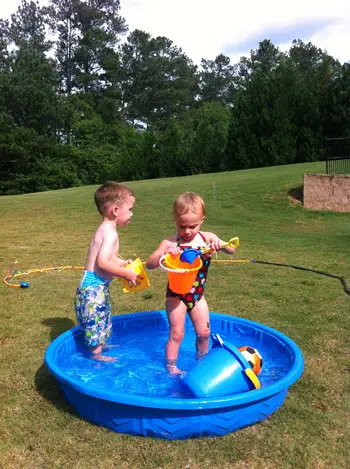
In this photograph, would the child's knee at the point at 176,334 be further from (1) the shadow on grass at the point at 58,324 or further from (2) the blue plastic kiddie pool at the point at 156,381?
(1) the shadow on grass at the point at 58,324

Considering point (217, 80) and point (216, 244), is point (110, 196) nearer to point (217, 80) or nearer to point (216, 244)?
point (216, 244)

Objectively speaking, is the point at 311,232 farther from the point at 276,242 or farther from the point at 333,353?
the point at 333,353

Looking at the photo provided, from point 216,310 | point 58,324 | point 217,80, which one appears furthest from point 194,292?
point 217,80

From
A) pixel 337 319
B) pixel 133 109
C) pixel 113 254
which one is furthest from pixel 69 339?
pixel 133 109

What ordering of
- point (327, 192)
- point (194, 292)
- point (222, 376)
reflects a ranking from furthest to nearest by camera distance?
point (327, 192), point (194, 292), point (222, 376)

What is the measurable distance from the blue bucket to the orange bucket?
56 centimetres

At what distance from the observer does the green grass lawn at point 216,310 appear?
2.56 m

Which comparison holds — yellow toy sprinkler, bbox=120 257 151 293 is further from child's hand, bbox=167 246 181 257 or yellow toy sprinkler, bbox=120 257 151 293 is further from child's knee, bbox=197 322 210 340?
child's knee, bbox=197 322 210 340

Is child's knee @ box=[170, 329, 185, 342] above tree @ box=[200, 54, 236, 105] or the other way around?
the other way around

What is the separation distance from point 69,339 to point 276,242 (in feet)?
19.0

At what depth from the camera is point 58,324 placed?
451 cm

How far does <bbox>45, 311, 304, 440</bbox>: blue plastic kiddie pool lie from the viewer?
2.59 metres

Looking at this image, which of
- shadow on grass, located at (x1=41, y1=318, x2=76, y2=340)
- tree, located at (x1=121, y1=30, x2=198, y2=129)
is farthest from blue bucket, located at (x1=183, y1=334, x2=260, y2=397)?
tree, located at (x1=121, y1=30, x2=198, y2=129)

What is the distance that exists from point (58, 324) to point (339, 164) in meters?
13.7
